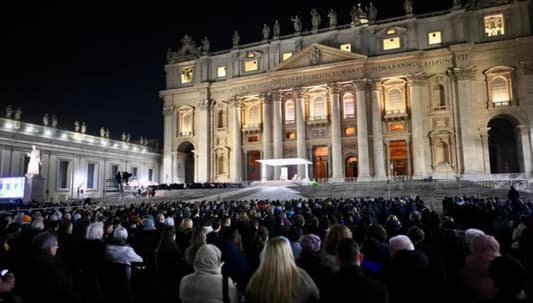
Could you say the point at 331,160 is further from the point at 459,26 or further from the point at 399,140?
the point at 459,26

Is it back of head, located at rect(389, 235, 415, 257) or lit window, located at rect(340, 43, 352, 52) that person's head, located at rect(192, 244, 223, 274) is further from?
lit window, located at rect(340, 43, 352, 52)

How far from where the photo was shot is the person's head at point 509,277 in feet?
9.11

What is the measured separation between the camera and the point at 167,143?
53.1 m

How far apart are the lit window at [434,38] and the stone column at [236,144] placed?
2450 centimetres

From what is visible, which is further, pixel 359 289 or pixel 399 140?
pixel 399 140

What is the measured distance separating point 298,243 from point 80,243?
347 centimetres

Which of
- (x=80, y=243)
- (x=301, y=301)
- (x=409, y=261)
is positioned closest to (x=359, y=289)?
(x=301, y=301)

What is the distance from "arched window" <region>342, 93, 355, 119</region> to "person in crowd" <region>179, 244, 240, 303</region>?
43.0 meters

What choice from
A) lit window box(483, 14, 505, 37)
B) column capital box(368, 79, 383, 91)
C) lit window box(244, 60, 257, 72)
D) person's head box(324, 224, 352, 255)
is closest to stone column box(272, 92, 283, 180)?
lit window box(244, 60, 257, 72)

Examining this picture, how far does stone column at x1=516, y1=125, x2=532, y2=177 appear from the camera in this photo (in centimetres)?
3669

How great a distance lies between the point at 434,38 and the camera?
42.1 metres

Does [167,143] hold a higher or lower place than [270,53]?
lower

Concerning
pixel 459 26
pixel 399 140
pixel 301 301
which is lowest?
pixel 301 301

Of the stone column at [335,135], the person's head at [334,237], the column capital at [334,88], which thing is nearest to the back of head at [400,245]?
the person's head at [334,237]
